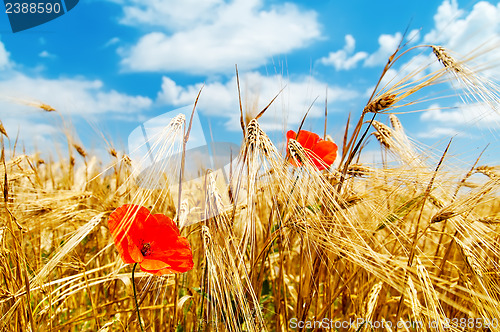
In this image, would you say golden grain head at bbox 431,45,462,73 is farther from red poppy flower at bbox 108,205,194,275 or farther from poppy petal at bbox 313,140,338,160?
red poppy flower at bbox 108,205,194,275

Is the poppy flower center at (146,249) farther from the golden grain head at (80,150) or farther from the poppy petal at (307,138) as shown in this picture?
the golden grain head at (80,150)

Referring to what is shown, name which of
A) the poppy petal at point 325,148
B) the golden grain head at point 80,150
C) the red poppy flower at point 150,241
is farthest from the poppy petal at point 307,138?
the golden grain head at point 80,150

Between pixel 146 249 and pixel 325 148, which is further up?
pixel 325 148

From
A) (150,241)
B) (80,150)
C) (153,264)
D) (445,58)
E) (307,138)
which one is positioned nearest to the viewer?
(153,264)

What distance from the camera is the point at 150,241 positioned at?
88 centimetres

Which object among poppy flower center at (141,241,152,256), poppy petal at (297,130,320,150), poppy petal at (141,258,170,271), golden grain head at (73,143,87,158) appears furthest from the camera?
golden grain head at (73,143,87,158)

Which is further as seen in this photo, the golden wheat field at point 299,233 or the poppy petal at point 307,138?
the poppy petal at point 307,138

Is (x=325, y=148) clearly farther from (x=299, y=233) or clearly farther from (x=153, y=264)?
(x=153, y=264)

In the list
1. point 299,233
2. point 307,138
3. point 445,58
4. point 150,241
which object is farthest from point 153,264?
point 445,58

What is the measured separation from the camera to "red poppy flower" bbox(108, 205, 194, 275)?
0.76 meters

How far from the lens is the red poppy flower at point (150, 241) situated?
0.76 meters

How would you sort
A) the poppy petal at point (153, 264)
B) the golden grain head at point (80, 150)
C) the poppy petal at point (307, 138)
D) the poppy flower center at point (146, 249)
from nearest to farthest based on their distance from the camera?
the poppy petal at point (153, 264), the poppy flower center at point (146, 249), the poppy petal at point (307, 138), the golden grain head at point (80, 150)

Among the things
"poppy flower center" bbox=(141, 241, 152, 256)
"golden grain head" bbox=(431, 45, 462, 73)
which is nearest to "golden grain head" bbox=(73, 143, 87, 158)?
"poppy flower center" bbox=(141, 241, 152, 256)

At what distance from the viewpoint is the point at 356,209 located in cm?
104
